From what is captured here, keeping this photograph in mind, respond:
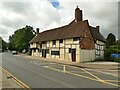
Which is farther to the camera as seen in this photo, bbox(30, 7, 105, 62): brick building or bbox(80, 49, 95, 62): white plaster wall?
bbox(30, 7, 105, 62): brick building

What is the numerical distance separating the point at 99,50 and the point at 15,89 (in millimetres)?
30285

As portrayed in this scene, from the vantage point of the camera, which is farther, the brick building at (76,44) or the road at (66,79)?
the brick building at (76,44)

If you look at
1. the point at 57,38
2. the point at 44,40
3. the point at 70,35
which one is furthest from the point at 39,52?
the point at 70,35

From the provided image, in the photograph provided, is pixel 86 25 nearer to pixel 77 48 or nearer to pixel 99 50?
pixel 77 48

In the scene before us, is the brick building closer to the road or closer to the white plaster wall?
the white plaster wall

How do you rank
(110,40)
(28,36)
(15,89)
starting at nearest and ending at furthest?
(15,89) → (110,40) → (28,36)

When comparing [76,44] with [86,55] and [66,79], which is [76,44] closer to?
[86,55]

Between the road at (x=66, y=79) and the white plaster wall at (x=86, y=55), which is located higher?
the white plaster wall at (x=86, y=55)

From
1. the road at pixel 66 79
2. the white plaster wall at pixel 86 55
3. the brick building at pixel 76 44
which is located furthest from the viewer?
the brick building at pixel 76 44

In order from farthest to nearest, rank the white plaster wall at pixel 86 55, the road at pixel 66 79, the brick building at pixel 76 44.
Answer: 1. the brick building at pixel 76 44
2. the white plaster wall at pixel 86 55
3. the road at pixel 66 79

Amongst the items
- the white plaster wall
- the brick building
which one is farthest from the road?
the brick building

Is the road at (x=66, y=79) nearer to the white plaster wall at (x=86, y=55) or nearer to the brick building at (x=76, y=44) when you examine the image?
the white plaster wall at (x=86, y=55)

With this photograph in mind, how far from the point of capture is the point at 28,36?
240 ft

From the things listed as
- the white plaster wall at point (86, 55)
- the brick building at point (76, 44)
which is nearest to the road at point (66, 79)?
the white plaster wall at point (86, 55)
